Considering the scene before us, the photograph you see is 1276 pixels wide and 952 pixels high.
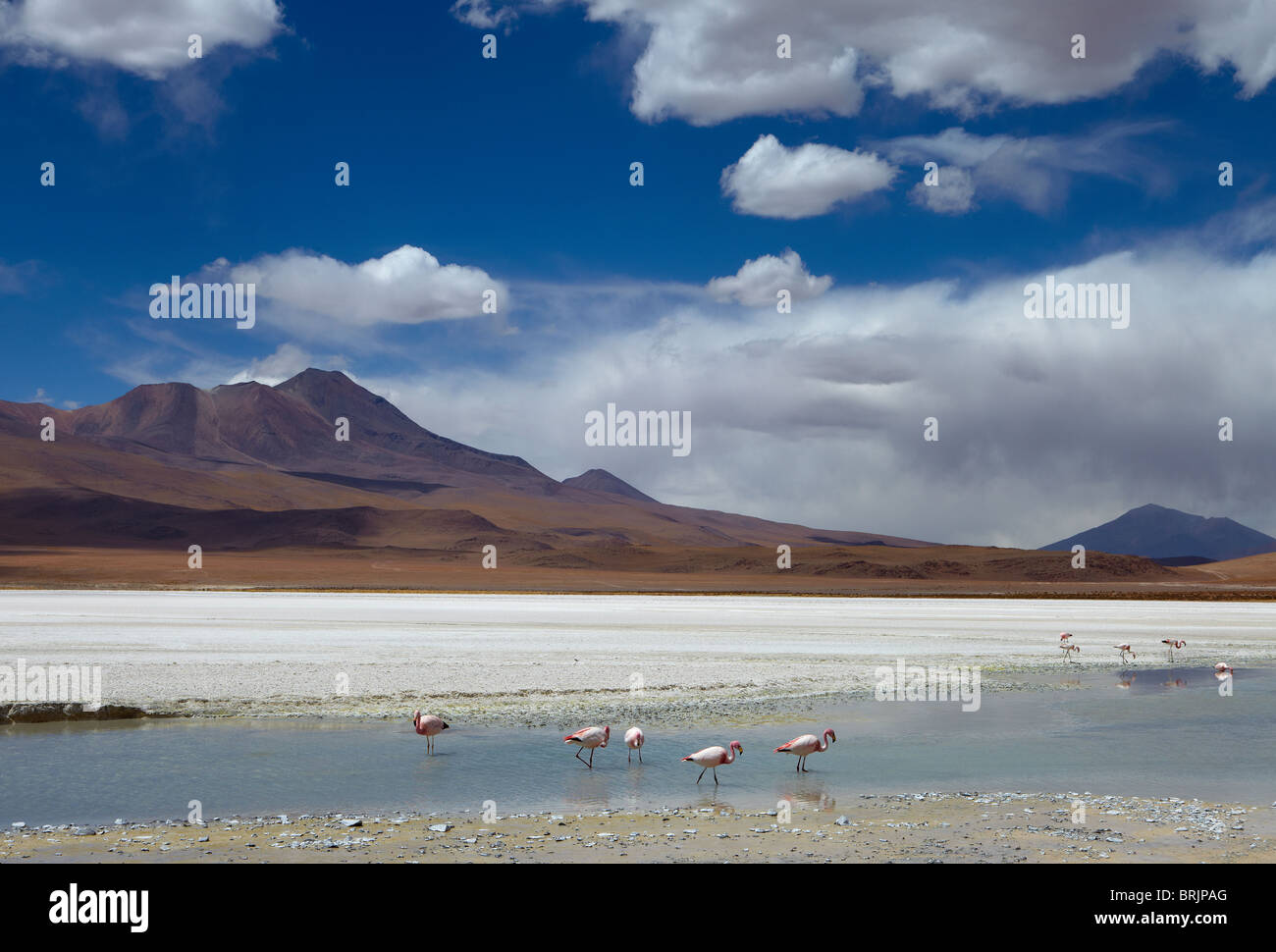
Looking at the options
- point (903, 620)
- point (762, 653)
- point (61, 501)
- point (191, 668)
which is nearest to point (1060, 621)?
point (903, 620)

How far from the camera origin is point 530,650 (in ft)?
84.5

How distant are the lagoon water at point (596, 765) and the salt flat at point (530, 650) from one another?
77.2 inches

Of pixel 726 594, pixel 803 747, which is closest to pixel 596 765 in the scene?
pixel 803 747

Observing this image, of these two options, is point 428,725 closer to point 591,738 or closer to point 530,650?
point 591,738

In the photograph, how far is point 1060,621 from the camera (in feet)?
134

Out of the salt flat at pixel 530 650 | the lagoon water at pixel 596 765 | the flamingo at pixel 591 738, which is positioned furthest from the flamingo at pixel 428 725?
the salt flat at pixel 530 650

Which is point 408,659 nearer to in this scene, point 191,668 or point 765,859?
point 191,668

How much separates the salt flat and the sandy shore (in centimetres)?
657

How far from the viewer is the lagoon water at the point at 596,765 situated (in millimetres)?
10609

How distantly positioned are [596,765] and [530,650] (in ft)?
43.9

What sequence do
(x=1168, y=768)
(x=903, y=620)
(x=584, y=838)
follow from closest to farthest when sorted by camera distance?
(x=584, y=838), (x=1168, y=768), (x=903, y=620)

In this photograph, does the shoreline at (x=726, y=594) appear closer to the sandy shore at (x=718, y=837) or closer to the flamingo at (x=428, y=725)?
the flamingo at (x=428, y=725)

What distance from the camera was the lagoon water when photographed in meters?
10.6
